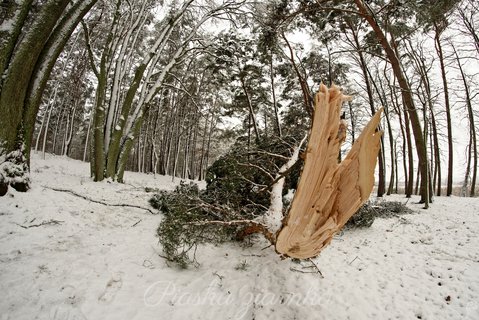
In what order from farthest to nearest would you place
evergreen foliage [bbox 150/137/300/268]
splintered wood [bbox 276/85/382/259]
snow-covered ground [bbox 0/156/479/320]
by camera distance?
evergreen foliage [bbox 150/137/300/268] < snow-covered ground [bbox 0/156/479/320] < splintered wood [bbox 276/85/382/259]

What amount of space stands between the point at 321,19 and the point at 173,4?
7.11 m

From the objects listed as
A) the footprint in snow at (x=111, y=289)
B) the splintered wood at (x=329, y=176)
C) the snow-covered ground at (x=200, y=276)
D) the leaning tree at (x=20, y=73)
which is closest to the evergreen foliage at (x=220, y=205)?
the snow-covered ground at (x=200, y=276)

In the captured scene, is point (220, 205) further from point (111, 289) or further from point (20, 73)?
point (20, 73)

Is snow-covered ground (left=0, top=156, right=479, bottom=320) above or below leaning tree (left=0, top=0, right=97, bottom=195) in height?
below

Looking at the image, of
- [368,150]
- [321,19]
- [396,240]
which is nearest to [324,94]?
[368,150]

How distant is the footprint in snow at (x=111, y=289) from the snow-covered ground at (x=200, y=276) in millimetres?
14

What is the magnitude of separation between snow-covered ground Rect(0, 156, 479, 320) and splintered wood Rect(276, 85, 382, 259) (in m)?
1.87

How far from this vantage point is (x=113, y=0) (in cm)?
951

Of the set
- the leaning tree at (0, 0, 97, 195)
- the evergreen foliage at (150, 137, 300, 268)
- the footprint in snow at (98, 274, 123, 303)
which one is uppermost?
the leaning tree at (0, 0, 97, 195)

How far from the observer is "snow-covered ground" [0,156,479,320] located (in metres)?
3.27

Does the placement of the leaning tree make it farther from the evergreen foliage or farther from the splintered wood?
the splintered wood

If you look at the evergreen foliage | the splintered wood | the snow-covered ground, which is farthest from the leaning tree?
the splintered wood

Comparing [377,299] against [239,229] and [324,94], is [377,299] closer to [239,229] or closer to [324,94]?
[239,229]

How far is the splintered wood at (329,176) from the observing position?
2.24 meters
